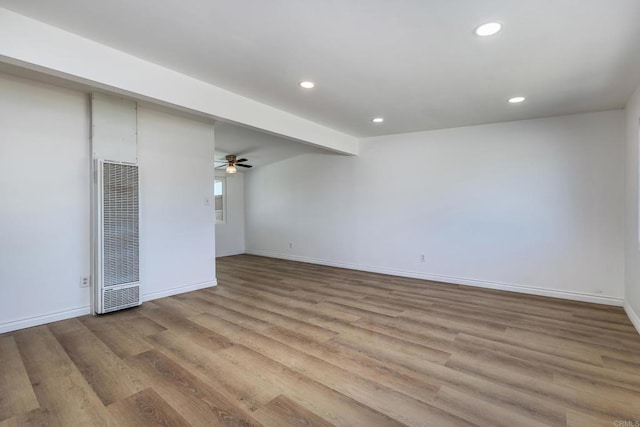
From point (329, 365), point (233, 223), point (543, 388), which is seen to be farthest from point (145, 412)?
point (233, 223)

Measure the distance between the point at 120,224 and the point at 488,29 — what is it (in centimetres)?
405

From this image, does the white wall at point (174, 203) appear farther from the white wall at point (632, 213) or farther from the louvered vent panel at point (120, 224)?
the white wall at point (632, 213)

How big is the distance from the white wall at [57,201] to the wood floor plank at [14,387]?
74 centimetres

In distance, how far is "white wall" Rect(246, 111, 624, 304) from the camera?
3.85 metres

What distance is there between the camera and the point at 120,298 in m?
3.56

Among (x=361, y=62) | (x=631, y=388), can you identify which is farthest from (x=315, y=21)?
(x=631, y=388)

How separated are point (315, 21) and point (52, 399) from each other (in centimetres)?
301

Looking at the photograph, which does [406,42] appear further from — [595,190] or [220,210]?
[220,210]

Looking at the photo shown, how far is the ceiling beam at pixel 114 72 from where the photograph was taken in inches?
85.6

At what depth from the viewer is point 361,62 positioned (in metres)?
2.71

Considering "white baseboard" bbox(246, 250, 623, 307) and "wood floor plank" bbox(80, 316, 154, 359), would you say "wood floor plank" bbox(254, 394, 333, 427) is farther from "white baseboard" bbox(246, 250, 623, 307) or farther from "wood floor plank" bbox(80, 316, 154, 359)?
"white baseboard" bbox(246, 250, 623, 307)

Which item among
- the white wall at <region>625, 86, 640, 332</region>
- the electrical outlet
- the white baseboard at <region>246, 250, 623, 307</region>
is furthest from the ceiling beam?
the white wall at <region>625, 86, 640, 332</region>

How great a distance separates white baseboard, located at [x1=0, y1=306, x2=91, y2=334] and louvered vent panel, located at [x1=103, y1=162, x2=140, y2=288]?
1.34 feet

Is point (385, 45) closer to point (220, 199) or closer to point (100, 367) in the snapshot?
point (100, 367)
